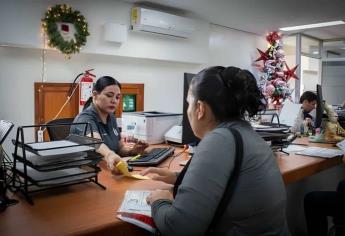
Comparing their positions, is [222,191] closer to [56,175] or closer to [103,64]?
[56,175]

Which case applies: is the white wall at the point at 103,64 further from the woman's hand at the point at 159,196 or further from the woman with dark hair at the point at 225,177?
the woman with dark hair at the point at 225,177

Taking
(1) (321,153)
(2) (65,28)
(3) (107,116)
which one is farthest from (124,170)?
(2) (65,28)

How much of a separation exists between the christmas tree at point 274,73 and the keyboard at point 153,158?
4122 millimetres

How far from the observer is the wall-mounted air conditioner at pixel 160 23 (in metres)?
4.07

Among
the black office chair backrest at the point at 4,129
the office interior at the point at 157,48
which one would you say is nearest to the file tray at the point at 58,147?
the black office chair backrest at the point at 4,129

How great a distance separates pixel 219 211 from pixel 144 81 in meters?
3.73

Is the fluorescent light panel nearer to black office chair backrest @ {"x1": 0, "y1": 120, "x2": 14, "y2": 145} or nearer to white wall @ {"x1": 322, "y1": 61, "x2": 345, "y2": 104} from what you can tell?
white wall @ {"x1": 322, "y1": 61, "x2": 345, "y2": 104}

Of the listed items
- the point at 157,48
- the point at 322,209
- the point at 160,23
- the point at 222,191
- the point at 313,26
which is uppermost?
the point at 313,26

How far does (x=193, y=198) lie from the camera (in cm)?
93

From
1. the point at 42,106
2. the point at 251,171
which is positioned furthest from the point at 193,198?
the point at 42,106

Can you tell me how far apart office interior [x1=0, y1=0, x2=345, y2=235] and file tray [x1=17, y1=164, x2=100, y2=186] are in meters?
1.65

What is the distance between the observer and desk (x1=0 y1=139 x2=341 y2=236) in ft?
3.17

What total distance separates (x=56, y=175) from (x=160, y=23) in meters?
3.32

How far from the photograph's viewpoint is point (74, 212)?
3.58ft
